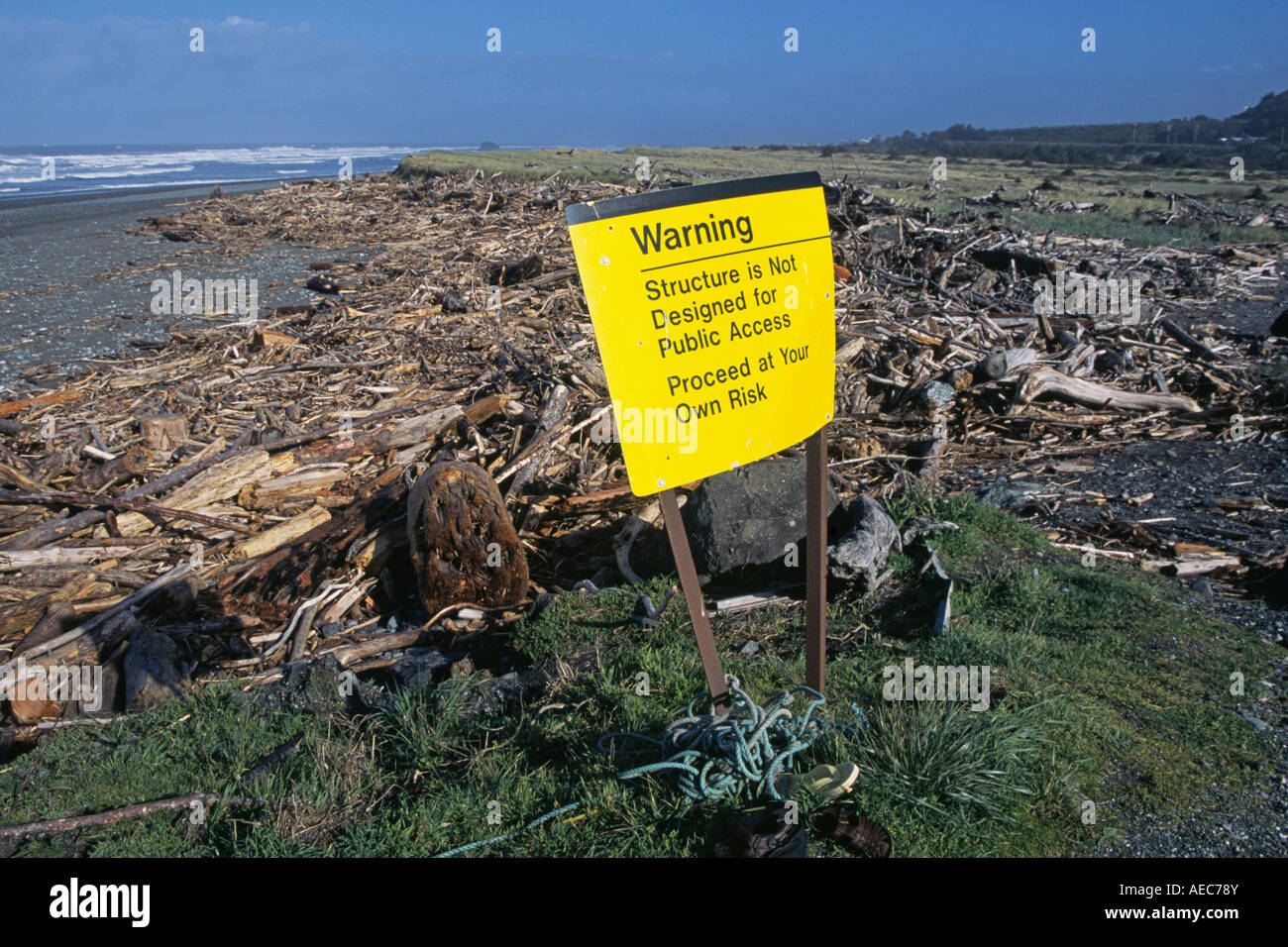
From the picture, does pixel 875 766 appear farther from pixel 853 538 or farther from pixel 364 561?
pixel 364 561

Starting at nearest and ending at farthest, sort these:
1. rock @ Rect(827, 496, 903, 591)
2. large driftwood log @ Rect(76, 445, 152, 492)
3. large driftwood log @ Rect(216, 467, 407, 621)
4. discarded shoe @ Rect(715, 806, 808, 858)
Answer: discarded shoe @ Rect(715, 806, 808, 858)
rock @ Rect(827, 496, 903, 591)
large driftwood log @ Rect(216, 467, 407, 621)
large driftwood log @ Rect(76, 445, 152, 492)

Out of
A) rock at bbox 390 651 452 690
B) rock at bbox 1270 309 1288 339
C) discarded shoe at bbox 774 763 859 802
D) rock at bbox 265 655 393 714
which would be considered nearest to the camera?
discarded shoe at bbox 774 763 859 802

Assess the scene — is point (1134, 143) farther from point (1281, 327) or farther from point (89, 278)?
point (89, 278)

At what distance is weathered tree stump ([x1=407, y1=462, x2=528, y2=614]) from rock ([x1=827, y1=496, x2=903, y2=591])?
7.78 feet

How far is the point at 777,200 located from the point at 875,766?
2517mm

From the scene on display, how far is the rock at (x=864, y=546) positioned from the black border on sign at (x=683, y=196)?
2557 mm

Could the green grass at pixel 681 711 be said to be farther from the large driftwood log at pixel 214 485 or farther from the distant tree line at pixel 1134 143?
the distant tree line at pixel 1134 143

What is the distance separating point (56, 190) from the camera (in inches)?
1587

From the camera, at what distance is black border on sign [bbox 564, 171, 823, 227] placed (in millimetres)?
2998

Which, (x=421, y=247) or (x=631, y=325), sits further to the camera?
(x=421, y=247)

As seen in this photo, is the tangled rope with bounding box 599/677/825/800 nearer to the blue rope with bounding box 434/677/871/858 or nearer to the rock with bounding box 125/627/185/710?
the blue rope with bounding box 434/677/871/858

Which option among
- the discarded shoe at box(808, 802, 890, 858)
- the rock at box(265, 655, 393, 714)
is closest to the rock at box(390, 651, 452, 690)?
the rock at box(265, 655, 393, 714)

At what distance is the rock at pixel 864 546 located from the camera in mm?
5281

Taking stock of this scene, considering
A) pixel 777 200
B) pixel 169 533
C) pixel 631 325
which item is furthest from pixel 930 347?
pixel 169 533
